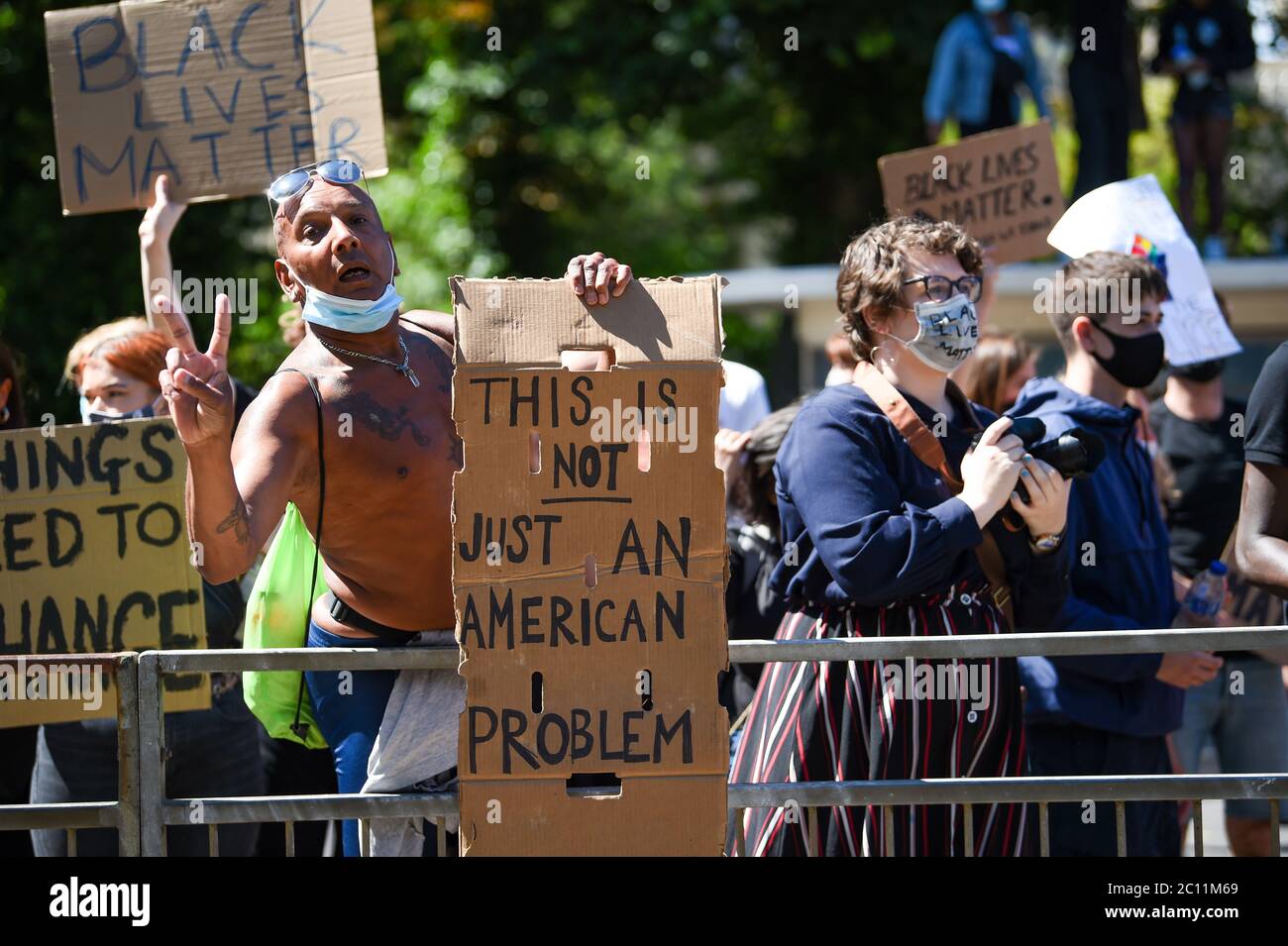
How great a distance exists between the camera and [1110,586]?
14.0 ft

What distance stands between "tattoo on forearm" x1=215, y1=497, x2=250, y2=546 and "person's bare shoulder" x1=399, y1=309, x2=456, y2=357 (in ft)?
2.47

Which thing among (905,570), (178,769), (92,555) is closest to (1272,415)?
(905,570)

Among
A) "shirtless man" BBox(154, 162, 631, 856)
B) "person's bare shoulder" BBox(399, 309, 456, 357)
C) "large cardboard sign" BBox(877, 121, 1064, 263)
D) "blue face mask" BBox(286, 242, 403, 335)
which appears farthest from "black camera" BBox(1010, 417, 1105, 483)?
"large cardboard sign" BBox(877, 121, 1064, 263)

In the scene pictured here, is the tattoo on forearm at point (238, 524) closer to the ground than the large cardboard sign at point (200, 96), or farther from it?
closer to the ground

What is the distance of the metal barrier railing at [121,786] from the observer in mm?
3238

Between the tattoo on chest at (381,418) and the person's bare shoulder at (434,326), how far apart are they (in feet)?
0.91

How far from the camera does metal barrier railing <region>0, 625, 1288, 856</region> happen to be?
319 cm

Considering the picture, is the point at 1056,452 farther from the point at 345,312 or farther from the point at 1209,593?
the point at 345,312

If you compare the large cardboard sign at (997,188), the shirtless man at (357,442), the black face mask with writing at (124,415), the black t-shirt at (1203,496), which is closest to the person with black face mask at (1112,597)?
the black t-shirt at (1203,496)

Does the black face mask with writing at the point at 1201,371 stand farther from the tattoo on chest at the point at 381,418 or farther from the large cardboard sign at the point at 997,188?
the tattoo on chest at the point at 381,418

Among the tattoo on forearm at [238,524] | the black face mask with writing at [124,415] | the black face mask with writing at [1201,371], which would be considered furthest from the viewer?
the black face mask with writing at [1201,371]

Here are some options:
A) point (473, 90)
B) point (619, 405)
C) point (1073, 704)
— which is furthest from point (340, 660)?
point (473, 90)
